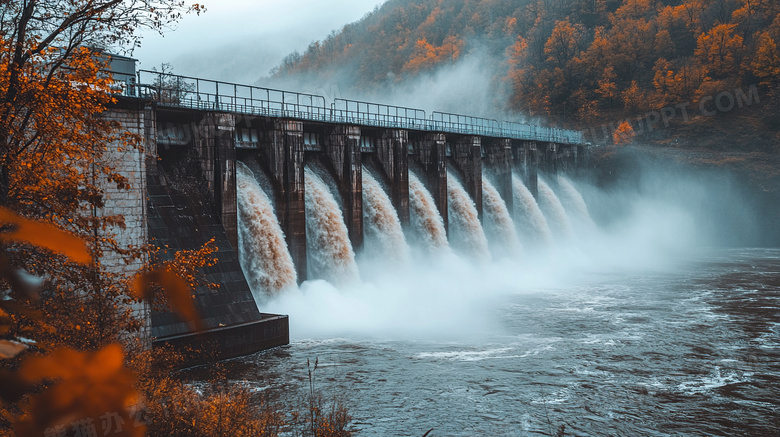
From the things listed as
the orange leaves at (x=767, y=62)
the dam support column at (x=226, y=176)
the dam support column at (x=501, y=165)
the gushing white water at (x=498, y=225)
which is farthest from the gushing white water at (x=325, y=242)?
the orange leaves at (x=767, y=62)

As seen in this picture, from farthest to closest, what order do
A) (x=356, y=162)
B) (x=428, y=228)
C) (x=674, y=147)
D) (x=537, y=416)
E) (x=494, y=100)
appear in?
(x=494, y=100) < (x=674, y=147) < (x=428, y=228) < (x=356, y=162) < (x=537, y=416)

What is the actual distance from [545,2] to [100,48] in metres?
122

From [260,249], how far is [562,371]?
45.7ft

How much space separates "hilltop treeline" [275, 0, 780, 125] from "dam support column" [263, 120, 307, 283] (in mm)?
66723

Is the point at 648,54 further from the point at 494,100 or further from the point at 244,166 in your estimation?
the point at 244,166

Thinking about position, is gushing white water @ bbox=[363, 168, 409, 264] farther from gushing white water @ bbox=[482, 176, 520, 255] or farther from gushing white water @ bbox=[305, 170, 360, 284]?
gushing white water @ bbox=[482, 176, 520, 255]

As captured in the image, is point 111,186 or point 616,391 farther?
point 111,186

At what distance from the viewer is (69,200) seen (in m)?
7.79

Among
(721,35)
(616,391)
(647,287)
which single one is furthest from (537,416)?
(721,35)

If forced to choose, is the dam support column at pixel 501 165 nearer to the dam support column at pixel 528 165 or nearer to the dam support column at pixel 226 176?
the dam support column at pixel 528 165

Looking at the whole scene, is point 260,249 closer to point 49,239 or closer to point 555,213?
point 49,239

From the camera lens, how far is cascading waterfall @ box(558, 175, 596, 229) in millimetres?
58562

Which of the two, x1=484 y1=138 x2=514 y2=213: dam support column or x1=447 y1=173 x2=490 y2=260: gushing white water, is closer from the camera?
x1=447 y1=173 x2=490 y2=260: gushing white water

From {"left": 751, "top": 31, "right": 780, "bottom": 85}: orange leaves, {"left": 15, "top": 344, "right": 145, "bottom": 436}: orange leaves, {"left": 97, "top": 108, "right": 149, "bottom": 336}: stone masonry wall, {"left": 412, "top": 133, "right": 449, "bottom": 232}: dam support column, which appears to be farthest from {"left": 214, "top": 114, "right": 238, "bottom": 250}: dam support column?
{"left": 751, "top": 31, "right": 780, "bottom": 85}: orange leaves
